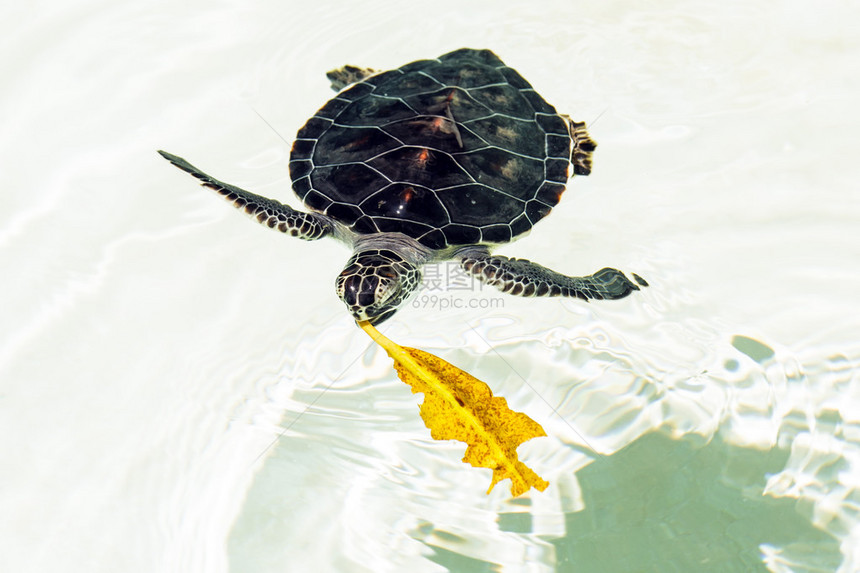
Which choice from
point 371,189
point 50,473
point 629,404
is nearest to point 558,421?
point 629,404

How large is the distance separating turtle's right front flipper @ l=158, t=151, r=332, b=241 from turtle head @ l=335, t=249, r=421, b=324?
36cm

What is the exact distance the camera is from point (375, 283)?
295cm

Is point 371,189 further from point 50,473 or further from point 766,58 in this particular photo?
point 766,58

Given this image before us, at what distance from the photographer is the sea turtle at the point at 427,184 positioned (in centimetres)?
326

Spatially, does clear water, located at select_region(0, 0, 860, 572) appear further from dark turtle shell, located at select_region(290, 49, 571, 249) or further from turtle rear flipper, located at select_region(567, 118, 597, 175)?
dark turtle shell, located at select_region(290, 49, 571, 249)

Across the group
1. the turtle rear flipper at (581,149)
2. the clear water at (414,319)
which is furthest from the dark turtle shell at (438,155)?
the clear water at (414,319)

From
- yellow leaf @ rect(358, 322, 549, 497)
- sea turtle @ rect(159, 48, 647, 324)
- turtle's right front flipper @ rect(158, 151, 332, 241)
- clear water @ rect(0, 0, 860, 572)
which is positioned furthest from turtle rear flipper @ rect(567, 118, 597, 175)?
yellow leaf @ rect(358, 322, 549, 497)

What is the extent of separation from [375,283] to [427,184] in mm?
687

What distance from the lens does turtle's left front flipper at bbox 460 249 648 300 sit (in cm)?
328

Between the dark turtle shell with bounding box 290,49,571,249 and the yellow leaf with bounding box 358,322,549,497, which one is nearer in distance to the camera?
the yellow leaf with bounding box 358,322,549,497

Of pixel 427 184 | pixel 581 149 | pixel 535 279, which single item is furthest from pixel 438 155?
pixel 581 149

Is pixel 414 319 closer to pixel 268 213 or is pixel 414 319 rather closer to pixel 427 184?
pixel 427 184

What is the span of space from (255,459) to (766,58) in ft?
15.4

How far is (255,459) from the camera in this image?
3217mm
